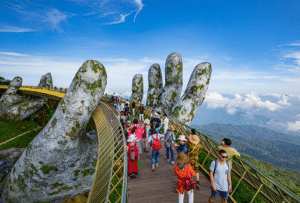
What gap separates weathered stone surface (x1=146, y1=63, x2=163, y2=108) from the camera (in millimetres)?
26186

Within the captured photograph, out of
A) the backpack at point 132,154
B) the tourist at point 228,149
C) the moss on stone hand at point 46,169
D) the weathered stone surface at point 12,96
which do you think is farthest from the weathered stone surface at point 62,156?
the weathered stone surface at point 12,96

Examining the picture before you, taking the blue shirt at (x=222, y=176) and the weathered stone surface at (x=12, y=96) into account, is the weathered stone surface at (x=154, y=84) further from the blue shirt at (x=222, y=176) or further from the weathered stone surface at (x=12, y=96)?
the weathered stone surface at (x=12, y=96)

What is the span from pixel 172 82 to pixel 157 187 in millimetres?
18222

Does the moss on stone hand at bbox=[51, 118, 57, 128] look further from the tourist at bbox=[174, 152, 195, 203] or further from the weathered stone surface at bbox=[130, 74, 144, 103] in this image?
the weathered stone surface at bbox=[130, 74, 144, 103]

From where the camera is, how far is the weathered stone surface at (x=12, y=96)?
27.0m

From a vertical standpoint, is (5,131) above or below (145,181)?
below

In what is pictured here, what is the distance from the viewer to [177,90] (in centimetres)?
2319

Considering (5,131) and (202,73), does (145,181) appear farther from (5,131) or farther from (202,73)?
(5,131)

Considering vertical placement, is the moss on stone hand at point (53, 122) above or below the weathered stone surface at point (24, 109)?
above

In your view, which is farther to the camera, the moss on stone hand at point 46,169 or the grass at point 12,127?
the grass at point 12,127

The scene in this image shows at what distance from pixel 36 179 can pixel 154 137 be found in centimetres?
1019

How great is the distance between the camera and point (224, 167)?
4586mm

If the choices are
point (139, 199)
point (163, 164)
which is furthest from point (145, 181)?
point (163, 164)

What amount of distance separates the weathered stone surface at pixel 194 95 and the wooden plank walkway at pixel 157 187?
1130cm
